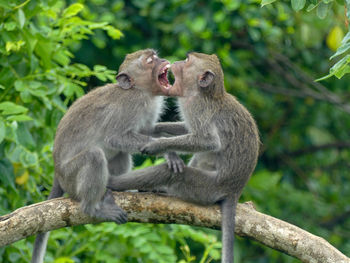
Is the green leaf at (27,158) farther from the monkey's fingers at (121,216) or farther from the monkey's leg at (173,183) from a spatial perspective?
the monkey's fingers at (121,216)

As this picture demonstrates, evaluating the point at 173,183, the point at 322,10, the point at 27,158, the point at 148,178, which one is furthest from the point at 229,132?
the point at 27,158

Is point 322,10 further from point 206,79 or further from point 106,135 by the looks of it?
point 106,135

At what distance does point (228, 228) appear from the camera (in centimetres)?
584

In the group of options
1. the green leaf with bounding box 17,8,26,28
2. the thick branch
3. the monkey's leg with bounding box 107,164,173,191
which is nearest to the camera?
the thick branch

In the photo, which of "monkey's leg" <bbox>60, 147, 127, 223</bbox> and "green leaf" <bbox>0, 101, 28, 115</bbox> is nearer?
"green leaf" <bbox>0, 101, 28, 115</bbox>

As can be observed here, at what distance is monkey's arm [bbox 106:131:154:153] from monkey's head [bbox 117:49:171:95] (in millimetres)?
544

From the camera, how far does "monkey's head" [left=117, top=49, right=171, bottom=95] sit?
22.1ft

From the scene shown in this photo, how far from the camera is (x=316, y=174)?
13.5m

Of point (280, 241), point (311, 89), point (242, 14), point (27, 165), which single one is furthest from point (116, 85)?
point (311, 89)

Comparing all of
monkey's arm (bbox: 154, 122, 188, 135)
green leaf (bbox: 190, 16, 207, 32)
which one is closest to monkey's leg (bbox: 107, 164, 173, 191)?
monkey's arm (bbox: 154, 122, 188, 135)

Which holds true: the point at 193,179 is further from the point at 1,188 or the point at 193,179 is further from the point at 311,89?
the point at 311,89

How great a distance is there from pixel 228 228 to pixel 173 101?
1.76m

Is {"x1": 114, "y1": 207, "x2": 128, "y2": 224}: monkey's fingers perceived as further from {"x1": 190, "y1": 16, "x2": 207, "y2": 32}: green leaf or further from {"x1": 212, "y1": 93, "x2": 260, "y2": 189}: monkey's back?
{"x1": 190, "y1": 16, "x2": 207, "y2": 32}: green leaf

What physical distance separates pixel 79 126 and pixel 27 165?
2.10 ft
